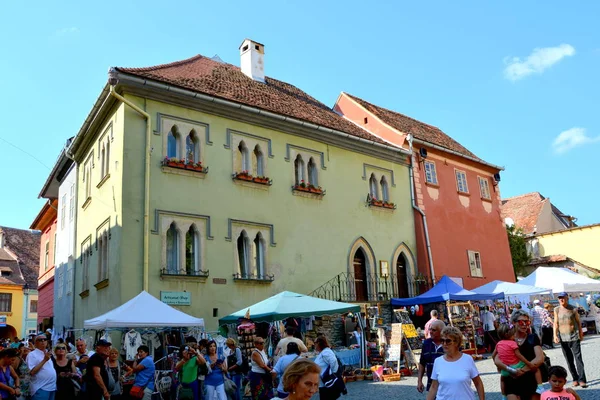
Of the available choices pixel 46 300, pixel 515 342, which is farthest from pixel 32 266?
pixel 515 342

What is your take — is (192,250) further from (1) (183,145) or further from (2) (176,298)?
(1) (183,145)

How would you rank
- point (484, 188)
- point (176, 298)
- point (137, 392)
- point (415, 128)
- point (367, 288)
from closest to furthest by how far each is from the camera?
point (137, 392) → point (176, 298) → point (367, 288) → point (415, 128) → point (484, 188)

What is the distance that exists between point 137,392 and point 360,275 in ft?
39.6

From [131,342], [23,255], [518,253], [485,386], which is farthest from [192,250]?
[23,255]

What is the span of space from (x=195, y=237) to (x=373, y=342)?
6.09m

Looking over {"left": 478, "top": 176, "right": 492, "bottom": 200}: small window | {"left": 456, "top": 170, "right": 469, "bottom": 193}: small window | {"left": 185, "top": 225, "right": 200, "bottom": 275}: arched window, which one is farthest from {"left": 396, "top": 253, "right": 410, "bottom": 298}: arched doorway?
{"left": 185, "top": 225, "right": 200, "bottom": 275}: arched window

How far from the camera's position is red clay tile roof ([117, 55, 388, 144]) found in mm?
18000

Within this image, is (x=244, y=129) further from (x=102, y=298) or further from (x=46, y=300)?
(x=46, y=300)

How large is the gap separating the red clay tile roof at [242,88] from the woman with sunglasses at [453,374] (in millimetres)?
12928

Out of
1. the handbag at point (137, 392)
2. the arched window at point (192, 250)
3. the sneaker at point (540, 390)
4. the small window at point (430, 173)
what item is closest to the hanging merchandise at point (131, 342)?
the arched window at point (192, 250)

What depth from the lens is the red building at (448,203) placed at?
920 inches

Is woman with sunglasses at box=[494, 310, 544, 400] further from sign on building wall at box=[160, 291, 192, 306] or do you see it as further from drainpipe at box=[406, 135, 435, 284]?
drainpipe at box=[406, 135, 435, 284]

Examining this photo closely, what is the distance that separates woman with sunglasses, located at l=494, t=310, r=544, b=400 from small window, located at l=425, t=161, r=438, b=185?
58.5 feet

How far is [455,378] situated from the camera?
5.72 metres
